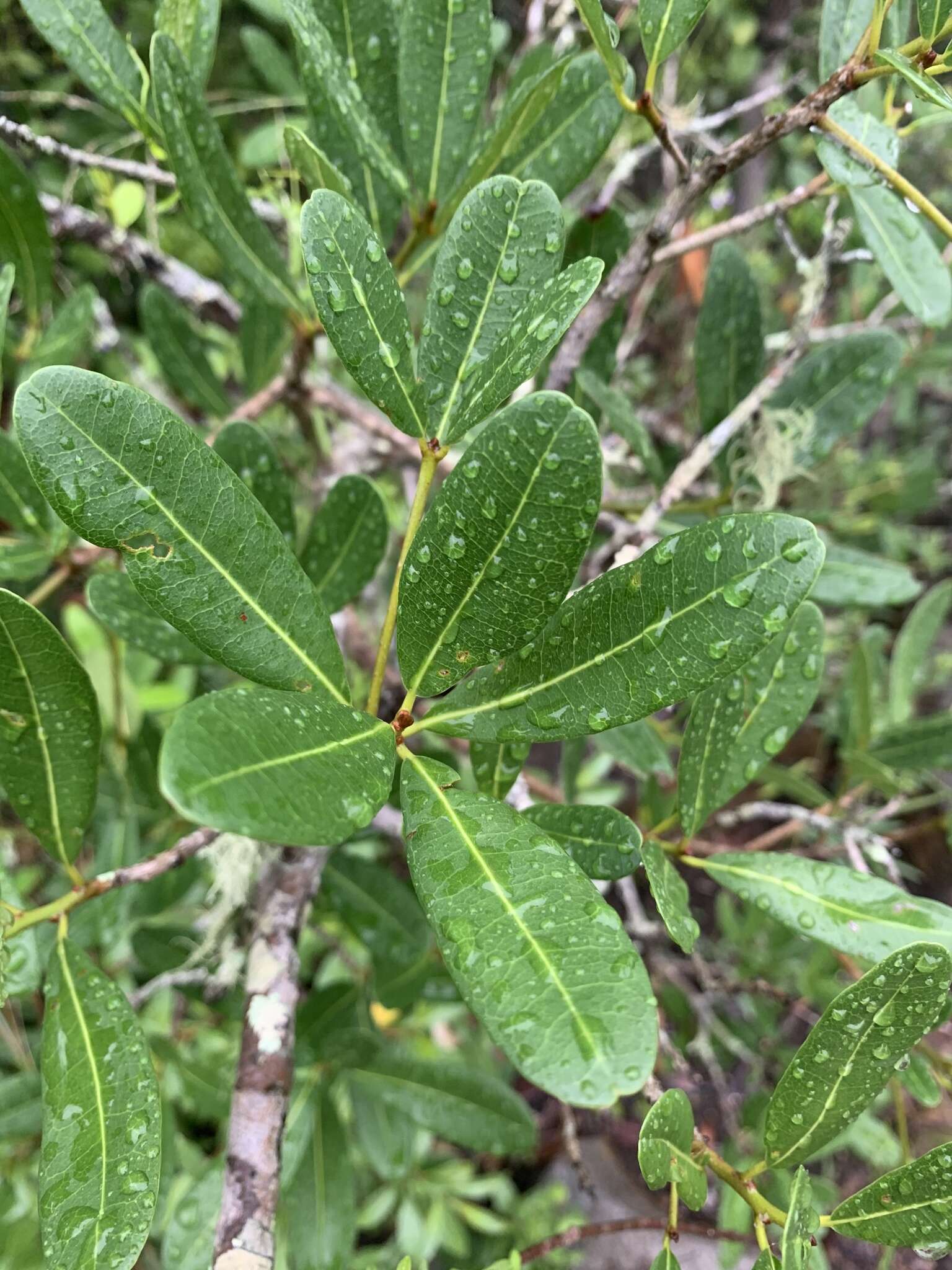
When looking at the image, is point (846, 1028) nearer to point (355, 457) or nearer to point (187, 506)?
point (187, 506)

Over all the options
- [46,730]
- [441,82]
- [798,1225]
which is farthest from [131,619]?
[798,1225]

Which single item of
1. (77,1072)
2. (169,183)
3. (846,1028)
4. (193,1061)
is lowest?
(193,1061)

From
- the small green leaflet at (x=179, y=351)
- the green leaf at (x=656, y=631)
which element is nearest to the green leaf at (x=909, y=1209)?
the green leaf at (x=656, y=631)

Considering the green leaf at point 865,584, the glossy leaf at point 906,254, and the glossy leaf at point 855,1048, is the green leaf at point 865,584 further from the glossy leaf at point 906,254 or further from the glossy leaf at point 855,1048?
the glossy leaf at point 855,1048

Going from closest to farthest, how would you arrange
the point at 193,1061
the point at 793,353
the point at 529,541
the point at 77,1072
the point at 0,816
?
the point at 529,541 < the point at 77,1072 < the point at 793,353 < the point at 193,1061 < the point at 0,816

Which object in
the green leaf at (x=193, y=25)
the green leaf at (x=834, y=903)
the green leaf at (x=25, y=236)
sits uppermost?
the green leaf at (x=193, y=25)

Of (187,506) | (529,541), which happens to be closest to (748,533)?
(529,541)
